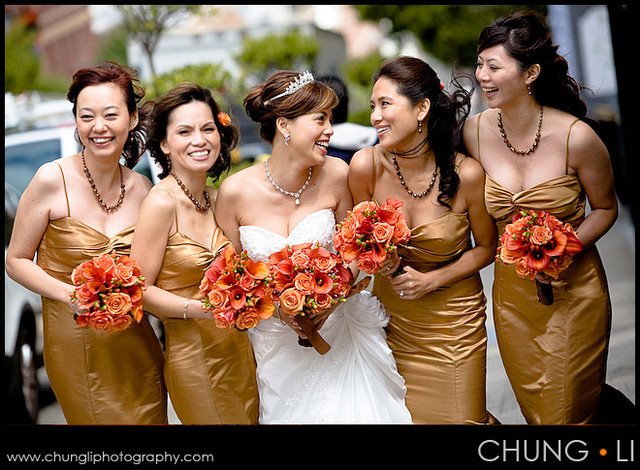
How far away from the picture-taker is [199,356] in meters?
3.82

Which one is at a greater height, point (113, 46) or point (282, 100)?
point (113, 46)

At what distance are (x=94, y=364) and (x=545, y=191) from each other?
2.14 meters

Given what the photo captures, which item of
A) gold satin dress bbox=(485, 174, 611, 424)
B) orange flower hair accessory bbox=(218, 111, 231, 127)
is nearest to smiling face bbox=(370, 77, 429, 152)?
gold satin dress bbox=(485, 174, 611, 424)

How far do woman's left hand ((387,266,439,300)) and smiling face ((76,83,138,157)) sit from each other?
1.36 metres

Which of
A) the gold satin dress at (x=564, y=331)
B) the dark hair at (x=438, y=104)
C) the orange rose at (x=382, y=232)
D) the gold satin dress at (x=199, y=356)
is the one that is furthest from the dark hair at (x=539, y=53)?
the gold satin dress at (x=199, y=356)

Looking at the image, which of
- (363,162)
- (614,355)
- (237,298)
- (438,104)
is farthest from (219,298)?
(614,355)

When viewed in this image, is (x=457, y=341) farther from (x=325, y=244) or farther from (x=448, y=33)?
(x=448, y=33)

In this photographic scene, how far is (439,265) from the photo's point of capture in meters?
3.85

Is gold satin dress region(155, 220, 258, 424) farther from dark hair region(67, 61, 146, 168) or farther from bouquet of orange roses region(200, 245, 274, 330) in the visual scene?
dark hair region(67, 61, 146, 168)

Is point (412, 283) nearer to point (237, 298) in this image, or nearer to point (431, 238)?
point (431, 238)

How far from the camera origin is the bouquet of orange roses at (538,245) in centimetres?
348

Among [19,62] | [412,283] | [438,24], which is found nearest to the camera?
[412,283]
